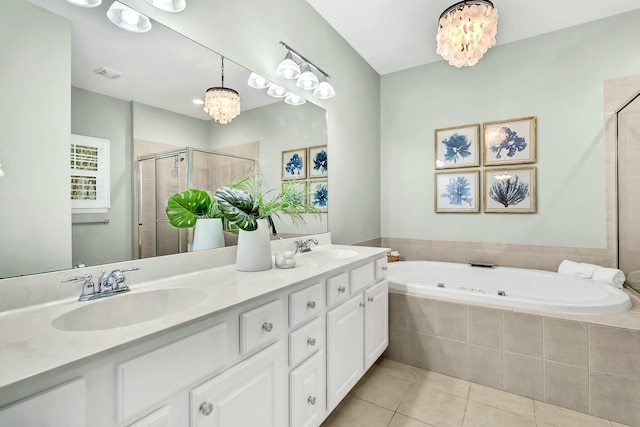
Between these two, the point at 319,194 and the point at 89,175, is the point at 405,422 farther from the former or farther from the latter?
the point at 89,175

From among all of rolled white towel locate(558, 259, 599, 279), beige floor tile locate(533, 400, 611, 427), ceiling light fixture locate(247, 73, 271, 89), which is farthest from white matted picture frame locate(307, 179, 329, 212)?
rolled white towel locate(558, 259, 599, 279)

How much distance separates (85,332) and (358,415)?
4.95 feet

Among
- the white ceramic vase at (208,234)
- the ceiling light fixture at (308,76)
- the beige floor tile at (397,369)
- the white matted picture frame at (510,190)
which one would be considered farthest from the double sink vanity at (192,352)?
the white matted picture frame at (510,190)

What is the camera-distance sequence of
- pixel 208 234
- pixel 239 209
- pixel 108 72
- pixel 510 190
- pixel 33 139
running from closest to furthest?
1. pixel 33 139
2. pixel 108 72
3. pixel 239 209
4. pixel 208 234
5. pixel 510 190

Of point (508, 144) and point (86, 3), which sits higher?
point (86, 3)

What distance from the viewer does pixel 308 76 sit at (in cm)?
207

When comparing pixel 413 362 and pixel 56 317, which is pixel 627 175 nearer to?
pixel 413 362

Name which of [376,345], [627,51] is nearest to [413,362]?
[376,345]

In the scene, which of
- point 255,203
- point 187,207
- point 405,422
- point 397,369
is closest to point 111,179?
point 187,207

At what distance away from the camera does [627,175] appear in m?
2.24

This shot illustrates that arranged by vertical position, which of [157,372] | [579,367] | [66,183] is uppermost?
[66,183]

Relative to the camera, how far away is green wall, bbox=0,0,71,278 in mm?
884

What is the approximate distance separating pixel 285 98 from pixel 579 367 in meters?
2.41

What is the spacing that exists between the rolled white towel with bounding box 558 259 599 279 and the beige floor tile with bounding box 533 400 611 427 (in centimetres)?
106
